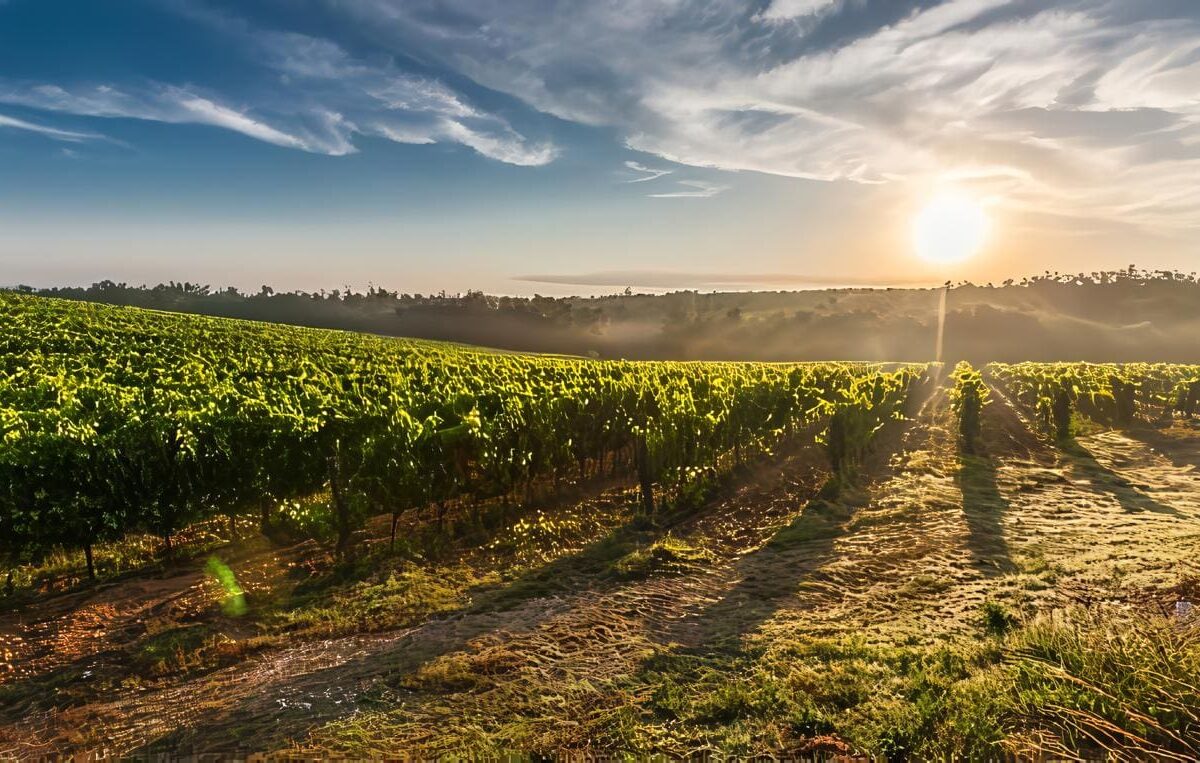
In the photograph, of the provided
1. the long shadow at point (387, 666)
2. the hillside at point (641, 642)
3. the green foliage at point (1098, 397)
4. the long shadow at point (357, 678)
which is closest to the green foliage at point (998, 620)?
the hillside at point (641, 642)

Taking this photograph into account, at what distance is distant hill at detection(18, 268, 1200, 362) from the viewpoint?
3824 inches

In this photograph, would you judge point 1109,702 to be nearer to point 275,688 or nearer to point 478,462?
point 275,688

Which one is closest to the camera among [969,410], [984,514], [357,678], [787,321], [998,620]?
[357,678]

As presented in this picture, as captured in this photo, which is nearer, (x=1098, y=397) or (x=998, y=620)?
(x=998, y=620)

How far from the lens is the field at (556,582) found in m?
5.47

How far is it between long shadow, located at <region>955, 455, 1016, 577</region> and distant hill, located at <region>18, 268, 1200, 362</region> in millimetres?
70259

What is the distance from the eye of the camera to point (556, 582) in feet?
30.9

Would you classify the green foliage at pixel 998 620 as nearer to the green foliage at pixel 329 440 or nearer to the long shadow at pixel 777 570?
the long shadow at pixel 777 570

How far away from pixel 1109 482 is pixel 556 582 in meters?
15.4

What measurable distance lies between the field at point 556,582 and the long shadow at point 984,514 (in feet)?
0.37

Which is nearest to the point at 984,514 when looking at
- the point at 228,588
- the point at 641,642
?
the point at 641,642

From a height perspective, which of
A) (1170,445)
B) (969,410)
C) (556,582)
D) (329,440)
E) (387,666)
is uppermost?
(329,440)

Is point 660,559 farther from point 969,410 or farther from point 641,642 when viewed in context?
point 969,410

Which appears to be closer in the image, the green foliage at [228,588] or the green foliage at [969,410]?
the green foliage at [228,588]
